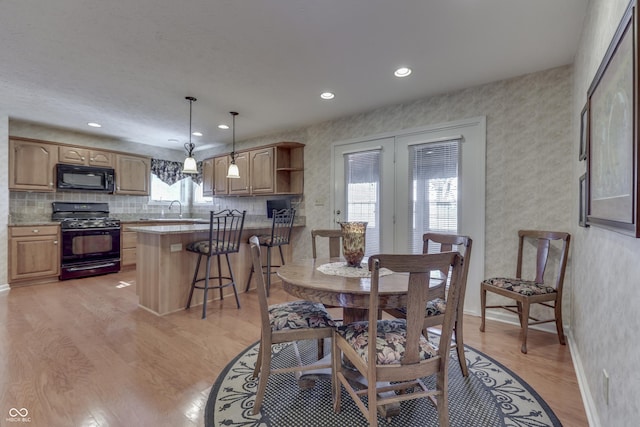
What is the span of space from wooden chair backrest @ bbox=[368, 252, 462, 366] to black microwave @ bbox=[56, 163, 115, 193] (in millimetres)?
5420

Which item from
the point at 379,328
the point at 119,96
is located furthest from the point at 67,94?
the point at 379,328

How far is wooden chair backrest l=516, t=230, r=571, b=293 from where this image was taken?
7.79 feet

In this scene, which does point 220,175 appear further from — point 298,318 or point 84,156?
point 298,318

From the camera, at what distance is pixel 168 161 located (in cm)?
607

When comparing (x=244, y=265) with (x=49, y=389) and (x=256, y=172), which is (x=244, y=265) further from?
(x=49, y=389)

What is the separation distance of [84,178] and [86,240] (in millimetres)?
1041

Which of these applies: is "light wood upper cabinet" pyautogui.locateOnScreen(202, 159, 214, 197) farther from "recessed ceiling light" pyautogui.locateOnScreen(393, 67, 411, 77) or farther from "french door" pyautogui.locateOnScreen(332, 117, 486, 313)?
"recessed ceiling light" pyautogui.locateOnScreen(393, 67, 411, 77)

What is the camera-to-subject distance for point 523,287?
2357 mm

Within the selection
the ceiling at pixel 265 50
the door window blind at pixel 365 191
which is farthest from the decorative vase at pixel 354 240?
the door window blind at pixel 365 191

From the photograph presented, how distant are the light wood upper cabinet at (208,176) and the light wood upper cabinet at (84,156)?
1.52 metres

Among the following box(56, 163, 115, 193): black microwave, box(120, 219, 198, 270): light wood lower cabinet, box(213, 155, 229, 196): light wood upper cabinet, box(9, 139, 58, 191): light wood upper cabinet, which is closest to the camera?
box(9, 139, 58, 191): light wood upper cabinet

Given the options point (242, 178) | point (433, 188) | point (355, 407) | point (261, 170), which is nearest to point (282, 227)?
point (261, 170)

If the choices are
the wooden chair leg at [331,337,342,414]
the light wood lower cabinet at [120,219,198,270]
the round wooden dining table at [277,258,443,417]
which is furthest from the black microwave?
the wooden chair leg at [331,337,342,414]

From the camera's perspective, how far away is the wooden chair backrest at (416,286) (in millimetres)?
1155
